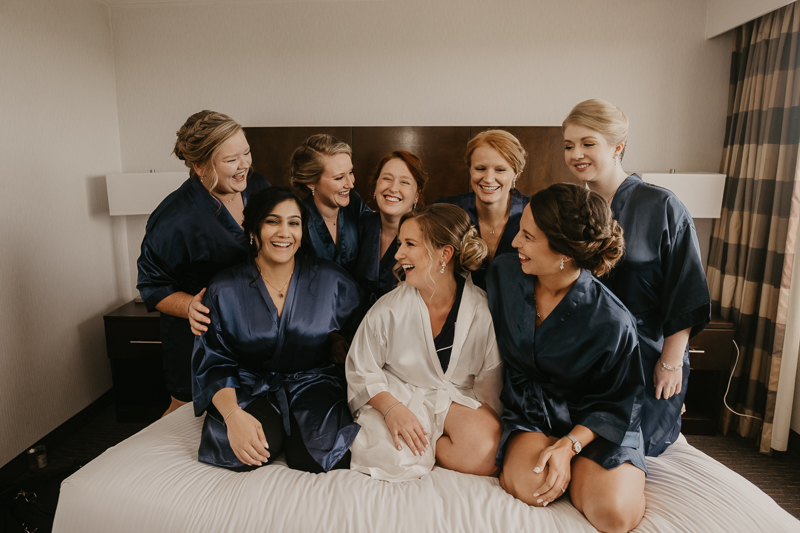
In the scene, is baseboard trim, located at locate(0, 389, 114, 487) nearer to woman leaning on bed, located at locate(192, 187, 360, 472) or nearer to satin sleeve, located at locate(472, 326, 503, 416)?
woman leaning on bed, located at locate(192, 187, 360, 472)

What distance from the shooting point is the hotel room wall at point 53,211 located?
2377 mm

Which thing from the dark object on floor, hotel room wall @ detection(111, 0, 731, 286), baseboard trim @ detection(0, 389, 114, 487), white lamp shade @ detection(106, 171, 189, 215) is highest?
hotel room wall @ detection(111, 0, 731, 286)

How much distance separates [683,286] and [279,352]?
1479mm

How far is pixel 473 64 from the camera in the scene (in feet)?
10.2

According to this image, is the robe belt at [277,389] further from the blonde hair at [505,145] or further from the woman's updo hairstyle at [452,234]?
the blonde hair at [505,145]

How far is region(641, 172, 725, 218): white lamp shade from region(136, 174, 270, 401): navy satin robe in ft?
7.46

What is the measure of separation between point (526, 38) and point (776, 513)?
270 centimetres

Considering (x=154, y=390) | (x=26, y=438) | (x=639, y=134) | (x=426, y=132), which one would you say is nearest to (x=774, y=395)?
(x=639, y=134)

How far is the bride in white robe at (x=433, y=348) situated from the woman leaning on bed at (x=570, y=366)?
10 centimetres

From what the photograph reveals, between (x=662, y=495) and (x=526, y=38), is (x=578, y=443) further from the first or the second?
(x=526, y=38)

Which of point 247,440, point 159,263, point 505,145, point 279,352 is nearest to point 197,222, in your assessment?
point 159,263

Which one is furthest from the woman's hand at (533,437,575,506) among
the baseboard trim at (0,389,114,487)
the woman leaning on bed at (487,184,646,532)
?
the baseboard trim at (0,389,114,487)

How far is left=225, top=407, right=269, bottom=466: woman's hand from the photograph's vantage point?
5.33 ft

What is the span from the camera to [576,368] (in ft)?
5.24
